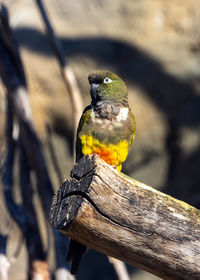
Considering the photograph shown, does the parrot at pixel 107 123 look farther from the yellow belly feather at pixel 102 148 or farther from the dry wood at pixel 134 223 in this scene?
the dry wood at pixel 134 223

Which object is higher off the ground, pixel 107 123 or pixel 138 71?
pixel 138 71

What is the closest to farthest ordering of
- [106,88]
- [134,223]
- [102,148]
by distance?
[134,223] < [102,148] < [106,88]

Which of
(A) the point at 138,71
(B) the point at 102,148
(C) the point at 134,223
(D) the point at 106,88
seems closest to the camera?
(C) the point at 134,223

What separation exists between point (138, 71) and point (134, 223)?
4353 mm

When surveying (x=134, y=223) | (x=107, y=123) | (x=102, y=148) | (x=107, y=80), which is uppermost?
(x=107, y=80)

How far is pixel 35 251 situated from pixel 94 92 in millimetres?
2174

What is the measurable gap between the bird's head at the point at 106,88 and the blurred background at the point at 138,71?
2884mm

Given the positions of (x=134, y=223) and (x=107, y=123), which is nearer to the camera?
(x=134, y=223)

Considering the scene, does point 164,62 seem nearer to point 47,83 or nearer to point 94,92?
point 47,83

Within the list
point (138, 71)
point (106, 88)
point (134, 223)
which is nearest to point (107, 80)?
point (106, 88)

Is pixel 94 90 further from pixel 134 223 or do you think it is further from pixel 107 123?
pixel 134 223

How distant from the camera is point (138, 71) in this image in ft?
20.8

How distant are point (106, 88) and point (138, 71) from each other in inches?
125

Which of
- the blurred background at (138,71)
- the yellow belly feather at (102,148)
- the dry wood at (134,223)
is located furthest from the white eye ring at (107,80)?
the blurred background at (138,71)
